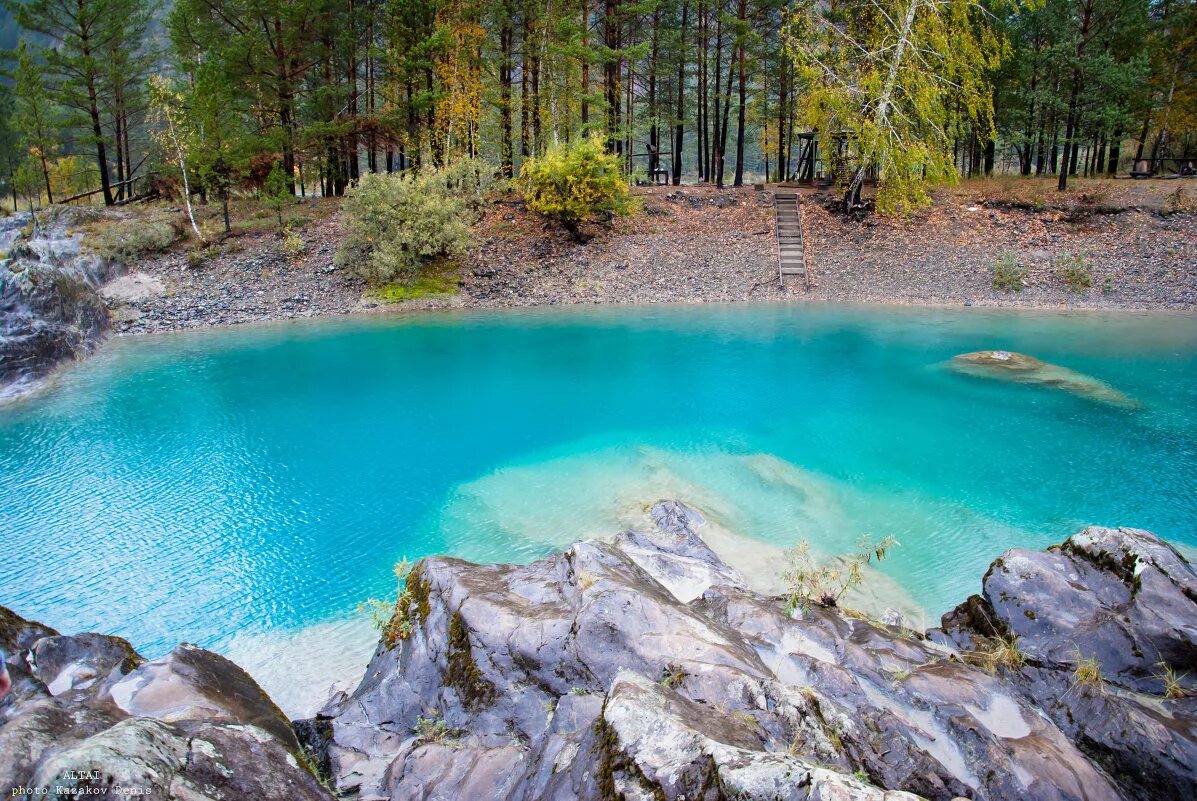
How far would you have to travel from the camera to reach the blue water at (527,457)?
9.62 metres

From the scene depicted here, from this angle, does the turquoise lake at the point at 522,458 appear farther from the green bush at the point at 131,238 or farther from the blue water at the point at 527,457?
the green bush at the point at 131,238

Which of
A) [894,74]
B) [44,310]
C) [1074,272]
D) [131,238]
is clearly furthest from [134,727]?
[1074,272]

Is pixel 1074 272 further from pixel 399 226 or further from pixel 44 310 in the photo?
pixel 44 310

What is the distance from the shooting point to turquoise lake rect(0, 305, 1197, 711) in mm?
9469

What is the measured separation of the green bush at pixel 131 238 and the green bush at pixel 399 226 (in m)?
7.67

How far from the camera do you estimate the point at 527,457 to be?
43.8 ft

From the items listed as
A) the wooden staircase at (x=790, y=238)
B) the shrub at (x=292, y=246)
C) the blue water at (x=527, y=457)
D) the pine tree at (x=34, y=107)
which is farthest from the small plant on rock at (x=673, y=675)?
the pine tree at (x=34, y=107)

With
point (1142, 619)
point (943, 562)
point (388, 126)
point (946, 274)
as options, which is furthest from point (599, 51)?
point (1142, 619)

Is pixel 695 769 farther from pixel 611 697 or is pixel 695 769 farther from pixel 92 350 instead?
pixel 92 350

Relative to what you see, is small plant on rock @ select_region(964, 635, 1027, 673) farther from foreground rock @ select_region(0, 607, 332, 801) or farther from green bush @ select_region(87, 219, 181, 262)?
green bush @ select_region(87, 219, 181, 262)

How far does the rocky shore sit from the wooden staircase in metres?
21.6

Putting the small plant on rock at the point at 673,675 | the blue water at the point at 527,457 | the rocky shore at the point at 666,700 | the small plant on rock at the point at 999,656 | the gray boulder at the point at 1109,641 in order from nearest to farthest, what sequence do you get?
the rocky shore at the point at 666,700
the small plant on rock at the point at 673,675
the gray boulder at the point at 1109,641
the small plant on rock at the point at 999,656
the blue water at the point at 527,457

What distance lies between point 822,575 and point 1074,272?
23009 mm

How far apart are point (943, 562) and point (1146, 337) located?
1620 cm
